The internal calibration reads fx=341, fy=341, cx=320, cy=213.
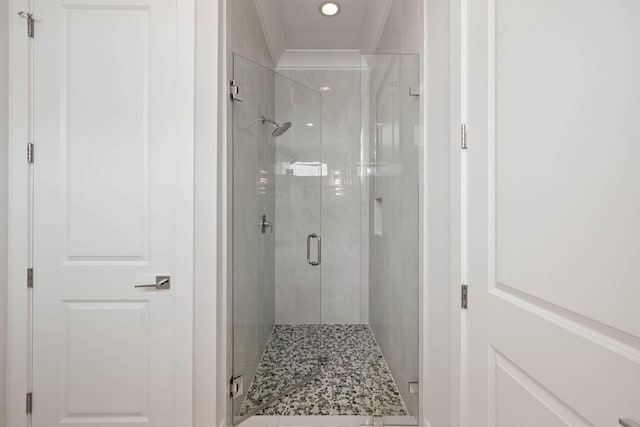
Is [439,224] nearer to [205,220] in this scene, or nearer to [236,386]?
[205,220]

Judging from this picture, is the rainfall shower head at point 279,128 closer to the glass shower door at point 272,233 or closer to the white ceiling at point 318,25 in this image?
the glass shower door at point 272,233

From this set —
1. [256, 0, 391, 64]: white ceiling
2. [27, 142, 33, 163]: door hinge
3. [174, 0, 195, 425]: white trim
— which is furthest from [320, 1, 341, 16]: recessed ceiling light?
[27, 142, 33, 163]: door hinge

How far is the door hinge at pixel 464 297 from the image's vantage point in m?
1.27

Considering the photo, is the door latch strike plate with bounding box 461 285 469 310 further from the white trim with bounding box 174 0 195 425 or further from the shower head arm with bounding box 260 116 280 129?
the shower head arm with bounding box 260 116 280 129

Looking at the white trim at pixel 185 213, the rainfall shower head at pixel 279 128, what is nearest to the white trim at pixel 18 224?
the white trim at pixel 185 213

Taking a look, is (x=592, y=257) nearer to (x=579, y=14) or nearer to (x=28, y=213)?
(x=579, y=14)

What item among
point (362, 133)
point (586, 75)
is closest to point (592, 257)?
point (586, 75)

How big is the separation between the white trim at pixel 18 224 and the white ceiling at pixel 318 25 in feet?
4.80

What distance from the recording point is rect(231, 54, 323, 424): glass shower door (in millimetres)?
1868

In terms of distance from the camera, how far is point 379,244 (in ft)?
9.29

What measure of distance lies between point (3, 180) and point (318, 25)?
2.49m

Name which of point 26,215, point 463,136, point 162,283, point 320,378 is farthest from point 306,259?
point 26,215

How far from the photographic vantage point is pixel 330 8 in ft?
8.77

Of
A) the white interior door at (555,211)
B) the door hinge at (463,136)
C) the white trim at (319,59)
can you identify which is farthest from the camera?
the white trim at (319,59)
